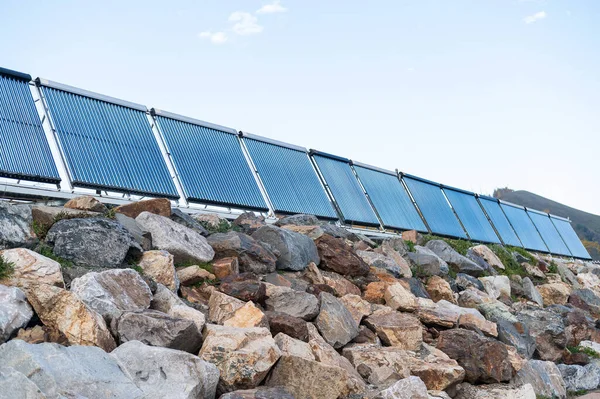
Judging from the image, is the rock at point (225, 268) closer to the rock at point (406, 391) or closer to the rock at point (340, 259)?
the rock at point (340, 259)

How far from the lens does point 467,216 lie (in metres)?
23.8

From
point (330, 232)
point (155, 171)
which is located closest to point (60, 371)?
point (155, 171)

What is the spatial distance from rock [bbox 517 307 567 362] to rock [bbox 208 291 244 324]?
7.32 meters

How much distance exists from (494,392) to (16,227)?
682 cm

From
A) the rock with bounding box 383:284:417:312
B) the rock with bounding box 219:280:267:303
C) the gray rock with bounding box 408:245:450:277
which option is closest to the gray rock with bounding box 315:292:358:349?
the rock with bounding box 219:280:267:303

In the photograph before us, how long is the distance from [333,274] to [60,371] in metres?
6.54

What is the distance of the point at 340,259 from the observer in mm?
11305

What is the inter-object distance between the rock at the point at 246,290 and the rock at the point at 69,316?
7.37 feet

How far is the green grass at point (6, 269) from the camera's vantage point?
6.68m

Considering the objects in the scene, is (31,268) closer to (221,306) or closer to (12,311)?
(12,311)

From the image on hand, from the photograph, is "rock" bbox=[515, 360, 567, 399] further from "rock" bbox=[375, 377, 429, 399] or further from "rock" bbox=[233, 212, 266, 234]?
"rock" bbox=[233, 212, 266, 234]

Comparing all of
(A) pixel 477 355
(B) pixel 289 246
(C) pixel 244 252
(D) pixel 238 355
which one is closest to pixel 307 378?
(D) pixel 238 355

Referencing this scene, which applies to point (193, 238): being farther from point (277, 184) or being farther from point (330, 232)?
point (277, 184)

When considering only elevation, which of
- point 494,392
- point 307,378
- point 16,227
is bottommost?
point 494,392
